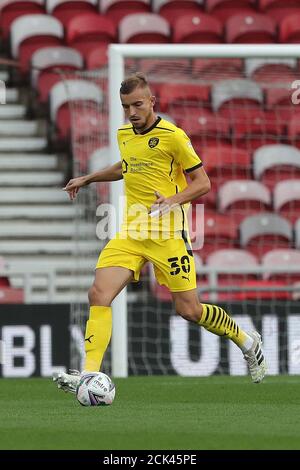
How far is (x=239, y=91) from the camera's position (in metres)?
15.2

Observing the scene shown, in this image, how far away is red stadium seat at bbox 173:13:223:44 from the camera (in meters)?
16.9

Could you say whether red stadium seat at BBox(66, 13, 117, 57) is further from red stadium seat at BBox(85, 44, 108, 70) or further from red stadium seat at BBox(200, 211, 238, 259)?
red stadium seat at BBox(200, 211, 238, 259)

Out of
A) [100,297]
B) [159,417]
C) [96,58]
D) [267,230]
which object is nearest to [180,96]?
[267,230]

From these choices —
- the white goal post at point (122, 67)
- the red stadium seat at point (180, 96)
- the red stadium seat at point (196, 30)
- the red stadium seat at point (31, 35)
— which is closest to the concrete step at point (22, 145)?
the red stadium seat at point (31, 35)

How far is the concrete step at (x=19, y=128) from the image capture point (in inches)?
640

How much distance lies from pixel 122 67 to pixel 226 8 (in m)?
5.93

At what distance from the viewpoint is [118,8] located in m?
17.5

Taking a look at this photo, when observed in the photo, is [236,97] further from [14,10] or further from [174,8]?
[14,10]

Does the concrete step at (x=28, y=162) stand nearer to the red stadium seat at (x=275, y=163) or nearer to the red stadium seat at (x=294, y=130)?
the red stadium seat at (x=275, y=163)

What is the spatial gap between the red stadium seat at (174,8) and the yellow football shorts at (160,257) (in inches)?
360

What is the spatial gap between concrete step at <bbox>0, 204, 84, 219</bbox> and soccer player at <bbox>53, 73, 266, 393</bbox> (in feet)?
21.4

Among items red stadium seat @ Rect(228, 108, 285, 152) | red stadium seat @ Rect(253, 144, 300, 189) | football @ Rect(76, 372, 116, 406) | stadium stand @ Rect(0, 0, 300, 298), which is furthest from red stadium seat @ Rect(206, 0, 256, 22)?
football @ Rect(76, 372, 116, 406)

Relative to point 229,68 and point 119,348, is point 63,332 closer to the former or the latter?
point 119,348
